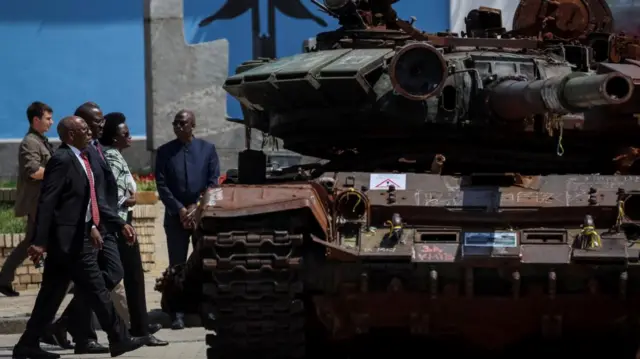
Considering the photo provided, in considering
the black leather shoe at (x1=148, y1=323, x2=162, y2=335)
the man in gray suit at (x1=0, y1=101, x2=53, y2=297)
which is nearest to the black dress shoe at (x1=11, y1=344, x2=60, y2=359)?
the black leather shoe at (x1=148, y1=323, x2=162, y2=335)

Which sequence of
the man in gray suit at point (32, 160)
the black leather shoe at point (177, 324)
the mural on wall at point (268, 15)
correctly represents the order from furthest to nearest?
the mural on wall at point (268, 15) → the black leather shoe at point (177, 324) → the man in gray suit at point (32, 160)

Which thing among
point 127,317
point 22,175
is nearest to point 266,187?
point 127,317

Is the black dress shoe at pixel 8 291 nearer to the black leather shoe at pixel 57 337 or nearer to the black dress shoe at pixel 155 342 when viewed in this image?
the black leather shoe at pixel 57 337

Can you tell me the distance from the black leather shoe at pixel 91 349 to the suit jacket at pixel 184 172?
5.77 ft

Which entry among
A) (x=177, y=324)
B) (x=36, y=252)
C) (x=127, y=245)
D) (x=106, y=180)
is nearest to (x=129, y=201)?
(x=127, y=245)

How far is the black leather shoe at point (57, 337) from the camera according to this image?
37.6 ft

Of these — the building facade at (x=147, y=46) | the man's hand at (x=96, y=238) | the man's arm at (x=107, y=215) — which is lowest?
the man's hand at (x=96, y=238)

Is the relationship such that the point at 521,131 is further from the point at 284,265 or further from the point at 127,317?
the point at 127,317

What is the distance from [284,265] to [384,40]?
2559mm

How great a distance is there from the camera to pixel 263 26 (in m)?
19.1

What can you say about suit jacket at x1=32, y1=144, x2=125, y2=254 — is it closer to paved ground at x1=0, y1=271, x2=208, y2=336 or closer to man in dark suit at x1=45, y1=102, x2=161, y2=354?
man in dark suit at x1=45, y1=102, x2=161, y2=354

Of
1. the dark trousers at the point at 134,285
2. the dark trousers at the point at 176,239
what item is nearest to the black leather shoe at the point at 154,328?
the dark trousers at the point at 134,285

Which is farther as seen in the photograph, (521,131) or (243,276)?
(521,131)

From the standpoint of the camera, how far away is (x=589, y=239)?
9.16 meters
